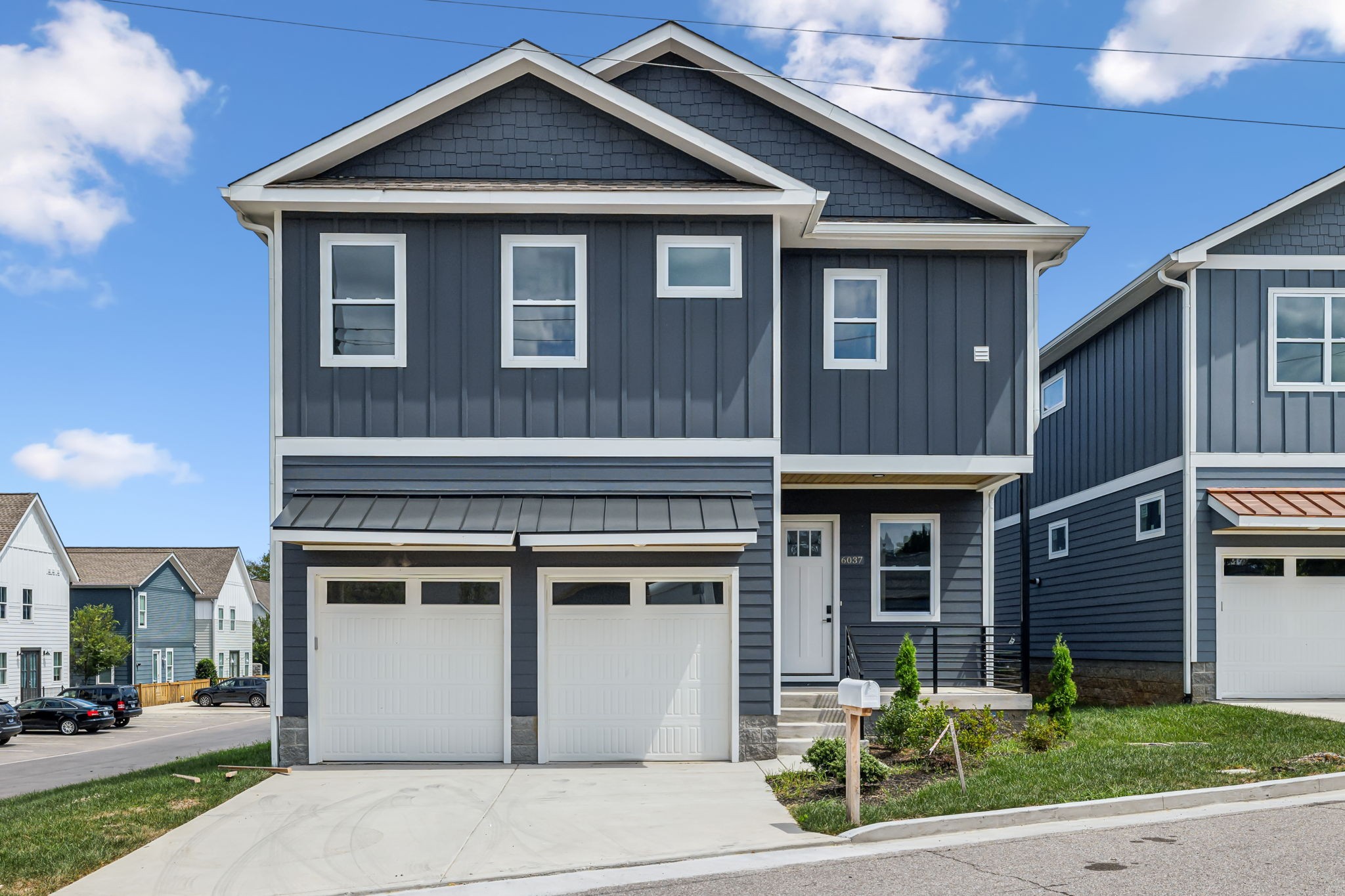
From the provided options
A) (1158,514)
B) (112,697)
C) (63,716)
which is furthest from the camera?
(112,697)

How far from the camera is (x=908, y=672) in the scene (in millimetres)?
12898

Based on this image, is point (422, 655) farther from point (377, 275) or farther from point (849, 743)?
point (849, 743)

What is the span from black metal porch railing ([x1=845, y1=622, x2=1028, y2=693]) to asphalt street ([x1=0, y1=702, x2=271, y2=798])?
38.3 feet

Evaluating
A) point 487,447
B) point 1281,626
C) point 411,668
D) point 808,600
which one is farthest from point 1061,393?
point 411,668

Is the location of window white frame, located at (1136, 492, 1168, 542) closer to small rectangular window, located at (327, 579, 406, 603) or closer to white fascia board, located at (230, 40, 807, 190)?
white fascia board, located at (230, 40, 807, 190)

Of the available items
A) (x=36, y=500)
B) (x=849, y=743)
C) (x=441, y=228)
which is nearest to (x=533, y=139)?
(x=441, y=228)

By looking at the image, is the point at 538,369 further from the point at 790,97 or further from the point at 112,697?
the point at 112,697

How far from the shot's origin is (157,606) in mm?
52594

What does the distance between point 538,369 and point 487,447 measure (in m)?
1.04

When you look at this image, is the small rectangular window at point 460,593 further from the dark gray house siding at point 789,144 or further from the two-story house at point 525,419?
the dark gray house siding at point 789,144

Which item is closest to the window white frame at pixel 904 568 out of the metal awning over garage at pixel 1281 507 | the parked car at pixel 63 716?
the metal awning over garage at pixel 1281 507

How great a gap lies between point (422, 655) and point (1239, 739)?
890cm

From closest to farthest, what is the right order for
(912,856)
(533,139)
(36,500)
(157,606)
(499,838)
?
1. (912,856)
2. (499,838)
3. (533,139)
4. (36,500)
5. (157,606)

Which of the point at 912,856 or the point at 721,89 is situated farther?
the point at 721,89
